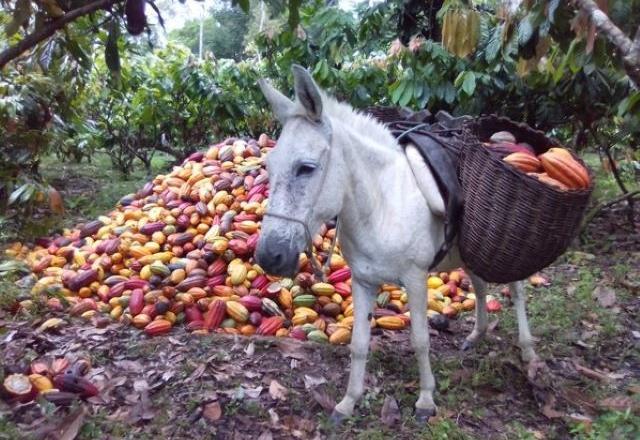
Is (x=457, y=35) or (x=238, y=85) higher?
(x=457, y=35)

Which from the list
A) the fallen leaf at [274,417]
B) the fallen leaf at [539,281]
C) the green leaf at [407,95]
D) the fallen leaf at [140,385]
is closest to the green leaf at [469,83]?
the green leaf at [407,95]

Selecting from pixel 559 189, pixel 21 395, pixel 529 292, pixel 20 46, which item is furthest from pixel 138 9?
pixel 529 292

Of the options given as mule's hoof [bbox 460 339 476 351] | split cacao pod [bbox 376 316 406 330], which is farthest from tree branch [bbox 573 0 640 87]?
split cacao pod [bbox 376 316 406 330]

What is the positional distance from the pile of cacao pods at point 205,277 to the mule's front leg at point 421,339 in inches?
32.3

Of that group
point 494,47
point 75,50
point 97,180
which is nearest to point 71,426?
point 75,50

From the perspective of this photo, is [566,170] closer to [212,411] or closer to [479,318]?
[479,318]

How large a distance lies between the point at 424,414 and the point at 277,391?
0.79m

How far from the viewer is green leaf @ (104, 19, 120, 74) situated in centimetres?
213

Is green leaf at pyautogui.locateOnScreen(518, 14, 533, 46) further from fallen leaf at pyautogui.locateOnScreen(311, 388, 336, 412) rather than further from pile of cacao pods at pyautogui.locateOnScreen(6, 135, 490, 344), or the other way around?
fallen leaf at pyautogui.locateOnScreen(311, 388, 336, 412)

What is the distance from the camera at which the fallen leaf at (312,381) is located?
3215mm

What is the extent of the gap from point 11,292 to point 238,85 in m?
4.56

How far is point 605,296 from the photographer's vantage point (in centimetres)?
444

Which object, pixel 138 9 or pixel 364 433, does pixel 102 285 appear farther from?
pixel 138 9

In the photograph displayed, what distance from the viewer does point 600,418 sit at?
2967 millimetres
